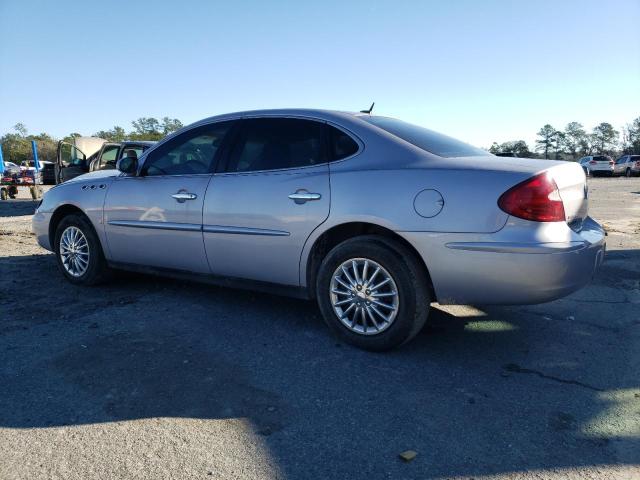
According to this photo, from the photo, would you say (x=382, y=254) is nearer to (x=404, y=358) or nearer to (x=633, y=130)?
(x=404, y=358)

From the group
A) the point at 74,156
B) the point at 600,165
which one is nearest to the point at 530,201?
the point at 74,156

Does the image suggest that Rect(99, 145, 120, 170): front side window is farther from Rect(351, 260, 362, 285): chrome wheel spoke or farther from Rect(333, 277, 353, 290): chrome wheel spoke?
Rect(351, 260, 362, 285): chrome wheel spoke

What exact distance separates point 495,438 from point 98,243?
4030 mm

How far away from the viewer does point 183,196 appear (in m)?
4.21

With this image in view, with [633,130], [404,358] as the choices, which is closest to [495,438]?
[404,358]

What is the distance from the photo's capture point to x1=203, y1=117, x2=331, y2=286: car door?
3.62m

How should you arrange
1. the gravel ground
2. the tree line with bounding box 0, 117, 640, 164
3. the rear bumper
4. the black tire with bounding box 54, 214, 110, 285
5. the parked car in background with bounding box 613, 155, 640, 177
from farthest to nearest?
the tree line with bounding box 0, 117, 640, 164 < the parked car in background with bounding box 613, 155, 640, 177 < the black tire with bounding box 54, 214, 110, 285 < the rear bumper < the gravel ground

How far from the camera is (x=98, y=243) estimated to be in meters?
4.89

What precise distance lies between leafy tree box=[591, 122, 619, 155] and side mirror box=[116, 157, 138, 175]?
108153mm

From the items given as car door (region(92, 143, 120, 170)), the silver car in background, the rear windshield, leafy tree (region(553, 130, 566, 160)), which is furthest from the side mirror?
leafy tree (region(553, 130, 566, 160))

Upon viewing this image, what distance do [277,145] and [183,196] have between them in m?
0.94

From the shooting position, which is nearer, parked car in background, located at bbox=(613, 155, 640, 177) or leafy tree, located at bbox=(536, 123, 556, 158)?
parked car in background, located at bbox=(613, 155, 640, 177)

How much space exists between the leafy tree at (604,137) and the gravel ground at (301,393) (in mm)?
107854

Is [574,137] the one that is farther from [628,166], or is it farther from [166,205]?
[166,205]
